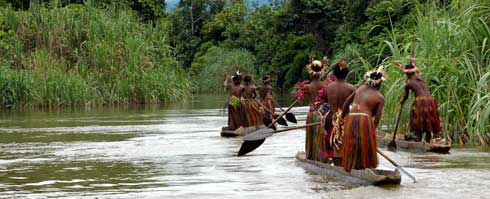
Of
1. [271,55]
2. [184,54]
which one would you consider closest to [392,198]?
[271,55]

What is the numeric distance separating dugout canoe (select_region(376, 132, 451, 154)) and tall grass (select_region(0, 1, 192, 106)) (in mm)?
20815

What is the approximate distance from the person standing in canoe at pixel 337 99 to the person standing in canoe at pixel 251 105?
8.12 metres

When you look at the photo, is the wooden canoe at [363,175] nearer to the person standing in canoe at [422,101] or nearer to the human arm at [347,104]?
the human arm at [347,104]

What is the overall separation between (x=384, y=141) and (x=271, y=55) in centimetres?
4950

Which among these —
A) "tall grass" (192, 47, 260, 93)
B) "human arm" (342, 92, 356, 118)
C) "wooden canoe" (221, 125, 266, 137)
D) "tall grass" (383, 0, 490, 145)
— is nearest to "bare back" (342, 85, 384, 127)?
"human arm" (342, 92, 356, 118)

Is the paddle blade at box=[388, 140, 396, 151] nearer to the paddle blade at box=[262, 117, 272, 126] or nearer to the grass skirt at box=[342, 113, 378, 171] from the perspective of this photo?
the grass skirt at box=[342, 113, 378, 171]

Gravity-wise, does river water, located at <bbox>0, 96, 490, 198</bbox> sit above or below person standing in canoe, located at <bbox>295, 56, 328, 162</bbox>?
below

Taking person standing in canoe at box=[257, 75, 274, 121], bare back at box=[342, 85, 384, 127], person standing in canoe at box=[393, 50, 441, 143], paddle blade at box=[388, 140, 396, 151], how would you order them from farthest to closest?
person standing in canoe at box=[257, 75, 274, 121] → paddle blade at box=[388, 140, 396, 151] → person standing in canoe at box=[393, 50, 441, 143] → bare back at box=[342, 85, 384, 127]

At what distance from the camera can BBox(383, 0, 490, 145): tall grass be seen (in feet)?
53.2

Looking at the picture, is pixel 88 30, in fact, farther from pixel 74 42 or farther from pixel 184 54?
pixel 184 54

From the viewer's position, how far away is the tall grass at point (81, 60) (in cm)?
3544

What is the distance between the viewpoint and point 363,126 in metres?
11.4

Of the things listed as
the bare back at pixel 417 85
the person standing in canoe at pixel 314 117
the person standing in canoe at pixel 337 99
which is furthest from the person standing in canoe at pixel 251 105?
the person standing in canoe at pixel 337 99

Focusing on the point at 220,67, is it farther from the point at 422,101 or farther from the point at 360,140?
the point at 360,140
